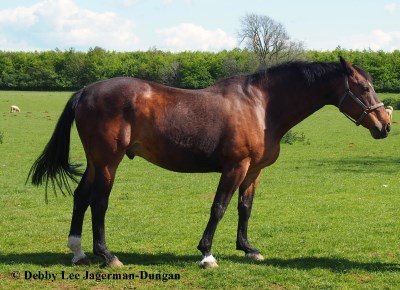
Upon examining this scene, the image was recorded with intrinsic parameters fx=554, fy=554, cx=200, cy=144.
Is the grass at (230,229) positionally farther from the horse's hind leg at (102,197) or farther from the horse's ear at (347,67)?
the horse's ear at (347,67)

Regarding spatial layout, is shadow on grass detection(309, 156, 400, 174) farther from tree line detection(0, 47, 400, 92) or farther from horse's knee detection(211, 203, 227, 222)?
tree line detection(0, 47, 400, 92)

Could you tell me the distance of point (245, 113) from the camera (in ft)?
22.5

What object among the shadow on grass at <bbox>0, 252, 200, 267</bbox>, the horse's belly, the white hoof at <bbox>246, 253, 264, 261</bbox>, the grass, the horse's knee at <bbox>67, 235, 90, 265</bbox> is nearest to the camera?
the grass

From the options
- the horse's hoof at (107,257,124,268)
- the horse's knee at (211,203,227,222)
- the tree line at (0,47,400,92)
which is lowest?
the horse's hoof at (107,257,124,268)

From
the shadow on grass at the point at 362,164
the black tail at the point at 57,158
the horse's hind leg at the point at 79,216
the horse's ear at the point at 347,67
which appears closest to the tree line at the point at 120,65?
the shadow on grass at the point at 362,164

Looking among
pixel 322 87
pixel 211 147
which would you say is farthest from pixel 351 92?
pixel 211 147

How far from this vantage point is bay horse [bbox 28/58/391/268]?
6734 mm

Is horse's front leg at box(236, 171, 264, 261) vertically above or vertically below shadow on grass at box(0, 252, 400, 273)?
above

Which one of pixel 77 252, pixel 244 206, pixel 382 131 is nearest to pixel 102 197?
pixel 77 252

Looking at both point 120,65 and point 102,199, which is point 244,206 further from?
point 120,65

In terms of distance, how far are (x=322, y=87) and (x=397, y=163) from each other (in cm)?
1290

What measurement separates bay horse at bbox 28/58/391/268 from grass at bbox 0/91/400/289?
2.11 feet

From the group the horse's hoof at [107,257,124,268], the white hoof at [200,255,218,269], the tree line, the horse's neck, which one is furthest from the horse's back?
the tree line

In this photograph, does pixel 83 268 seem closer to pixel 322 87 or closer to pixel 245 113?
pixel 245 113
